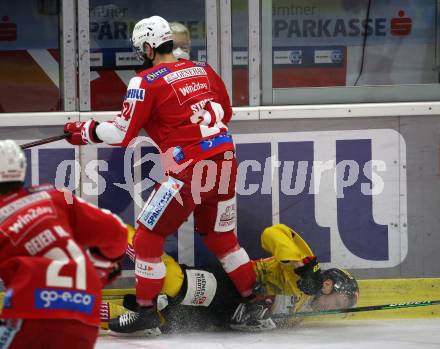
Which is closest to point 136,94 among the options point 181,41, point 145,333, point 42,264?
point 181,41

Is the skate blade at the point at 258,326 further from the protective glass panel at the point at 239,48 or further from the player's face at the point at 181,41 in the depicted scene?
the player's face at the point at 181,41

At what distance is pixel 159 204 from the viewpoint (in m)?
5.60

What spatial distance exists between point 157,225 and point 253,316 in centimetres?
72

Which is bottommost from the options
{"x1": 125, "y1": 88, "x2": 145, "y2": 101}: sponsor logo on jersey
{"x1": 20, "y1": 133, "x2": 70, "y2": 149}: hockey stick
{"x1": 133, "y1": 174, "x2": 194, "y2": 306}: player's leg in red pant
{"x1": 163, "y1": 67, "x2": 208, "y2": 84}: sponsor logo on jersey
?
{"x1": 133, "y1": 174, "x2": 194, "y2": 306}: player's leg in red pant

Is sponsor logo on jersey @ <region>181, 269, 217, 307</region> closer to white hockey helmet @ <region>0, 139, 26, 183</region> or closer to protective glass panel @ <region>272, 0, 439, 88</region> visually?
protective glass panel @ <region>272, 0, 439, 88</region>

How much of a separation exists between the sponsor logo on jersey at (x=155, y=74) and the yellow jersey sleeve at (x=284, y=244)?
98 centimetres

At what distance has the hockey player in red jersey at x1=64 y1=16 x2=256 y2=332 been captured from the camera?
559cm

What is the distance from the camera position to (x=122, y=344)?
5.64 metres

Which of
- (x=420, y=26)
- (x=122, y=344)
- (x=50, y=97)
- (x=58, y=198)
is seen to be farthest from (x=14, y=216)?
(x=420, y=26)

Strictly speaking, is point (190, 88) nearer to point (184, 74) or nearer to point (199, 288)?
point (184, 74)

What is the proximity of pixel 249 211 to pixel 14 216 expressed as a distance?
2.70 meters

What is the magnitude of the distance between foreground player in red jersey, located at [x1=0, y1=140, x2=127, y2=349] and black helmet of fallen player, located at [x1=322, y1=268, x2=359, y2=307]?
7.89ft

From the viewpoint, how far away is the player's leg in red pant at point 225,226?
573 cm

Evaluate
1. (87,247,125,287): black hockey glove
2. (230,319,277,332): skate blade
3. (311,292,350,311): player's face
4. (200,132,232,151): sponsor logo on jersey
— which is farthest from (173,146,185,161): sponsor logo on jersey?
(87,247,125,287): black hockey glove
